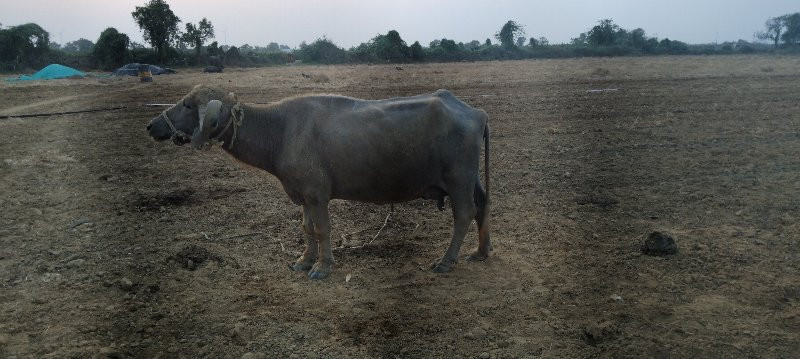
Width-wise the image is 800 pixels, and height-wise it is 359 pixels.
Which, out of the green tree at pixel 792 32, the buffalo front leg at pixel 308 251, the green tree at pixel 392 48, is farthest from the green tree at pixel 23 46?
the green tree at pixel 792 32

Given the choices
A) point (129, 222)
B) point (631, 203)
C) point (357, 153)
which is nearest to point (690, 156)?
point (631, 203)

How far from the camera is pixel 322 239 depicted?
606 centimetres

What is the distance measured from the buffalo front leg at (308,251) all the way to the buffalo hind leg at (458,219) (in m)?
1.35

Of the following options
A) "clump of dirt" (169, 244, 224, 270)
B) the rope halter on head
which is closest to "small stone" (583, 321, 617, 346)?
"clump of dirt" (169, 244, 224, 270)

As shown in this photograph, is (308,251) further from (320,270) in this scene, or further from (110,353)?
(110,353)

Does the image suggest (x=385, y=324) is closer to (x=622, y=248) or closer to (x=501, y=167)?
(x=622, y=248)

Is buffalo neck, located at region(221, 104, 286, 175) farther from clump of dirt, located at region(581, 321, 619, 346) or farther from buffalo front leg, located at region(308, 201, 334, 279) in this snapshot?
clump of dirt, located at region(581, 321, 619, 346)

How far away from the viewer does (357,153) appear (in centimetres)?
589

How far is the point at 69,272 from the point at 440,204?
3.93 meters

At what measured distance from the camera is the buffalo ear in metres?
5.86

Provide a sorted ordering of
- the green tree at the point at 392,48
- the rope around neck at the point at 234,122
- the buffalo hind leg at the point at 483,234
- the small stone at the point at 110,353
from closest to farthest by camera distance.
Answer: the small stone at the point at 110,353
the rope around neck at the point at 234,122
the buffalo hind leg at the point at 483,234
the green tree at the point at 392,48

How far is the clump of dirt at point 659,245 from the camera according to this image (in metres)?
6.16

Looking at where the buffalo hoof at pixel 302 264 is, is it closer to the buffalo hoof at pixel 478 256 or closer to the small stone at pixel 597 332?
the buffalo hoof at pixel 478 256

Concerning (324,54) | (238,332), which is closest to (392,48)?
(324,54)
